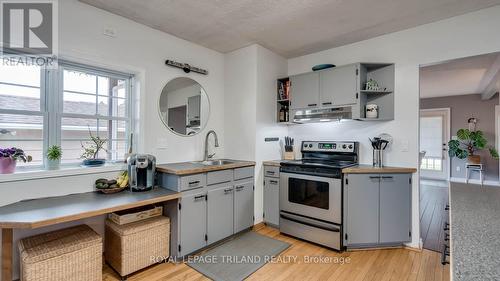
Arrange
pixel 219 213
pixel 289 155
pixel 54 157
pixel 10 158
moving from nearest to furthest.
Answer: pixel 10 158
pixel 54 157
pixel 219 213
pixel 289 155

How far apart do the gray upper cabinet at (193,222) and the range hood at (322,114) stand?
5.56 feet

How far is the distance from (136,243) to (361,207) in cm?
233

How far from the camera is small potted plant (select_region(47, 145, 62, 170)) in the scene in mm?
2045

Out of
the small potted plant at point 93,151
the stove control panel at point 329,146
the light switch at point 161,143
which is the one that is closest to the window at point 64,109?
the small potted plant at point 93,151

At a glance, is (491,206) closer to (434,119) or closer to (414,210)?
(414,210)

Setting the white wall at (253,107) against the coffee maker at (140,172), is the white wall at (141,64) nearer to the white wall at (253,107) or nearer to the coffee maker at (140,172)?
the white wall at (253,107)

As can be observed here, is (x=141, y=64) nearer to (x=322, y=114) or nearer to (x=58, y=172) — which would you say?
(x=58, y=172)

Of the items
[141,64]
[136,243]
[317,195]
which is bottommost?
[136,243]

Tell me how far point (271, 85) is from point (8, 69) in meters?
2.80

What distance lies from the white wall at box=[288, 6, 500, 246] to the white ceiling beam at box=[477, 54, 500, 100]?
1.43 meters

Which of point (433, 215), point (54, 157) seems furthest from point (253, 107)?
point (433, 215)

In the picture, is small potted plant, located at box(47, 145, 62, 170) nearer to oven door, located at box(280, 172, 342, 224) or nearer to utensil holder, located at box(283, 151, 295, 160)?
oven door, located at box(280, 172, 342, 224)

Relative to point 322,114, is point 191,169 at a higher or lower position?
lower

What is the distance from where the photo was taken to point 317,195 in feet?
9.04
